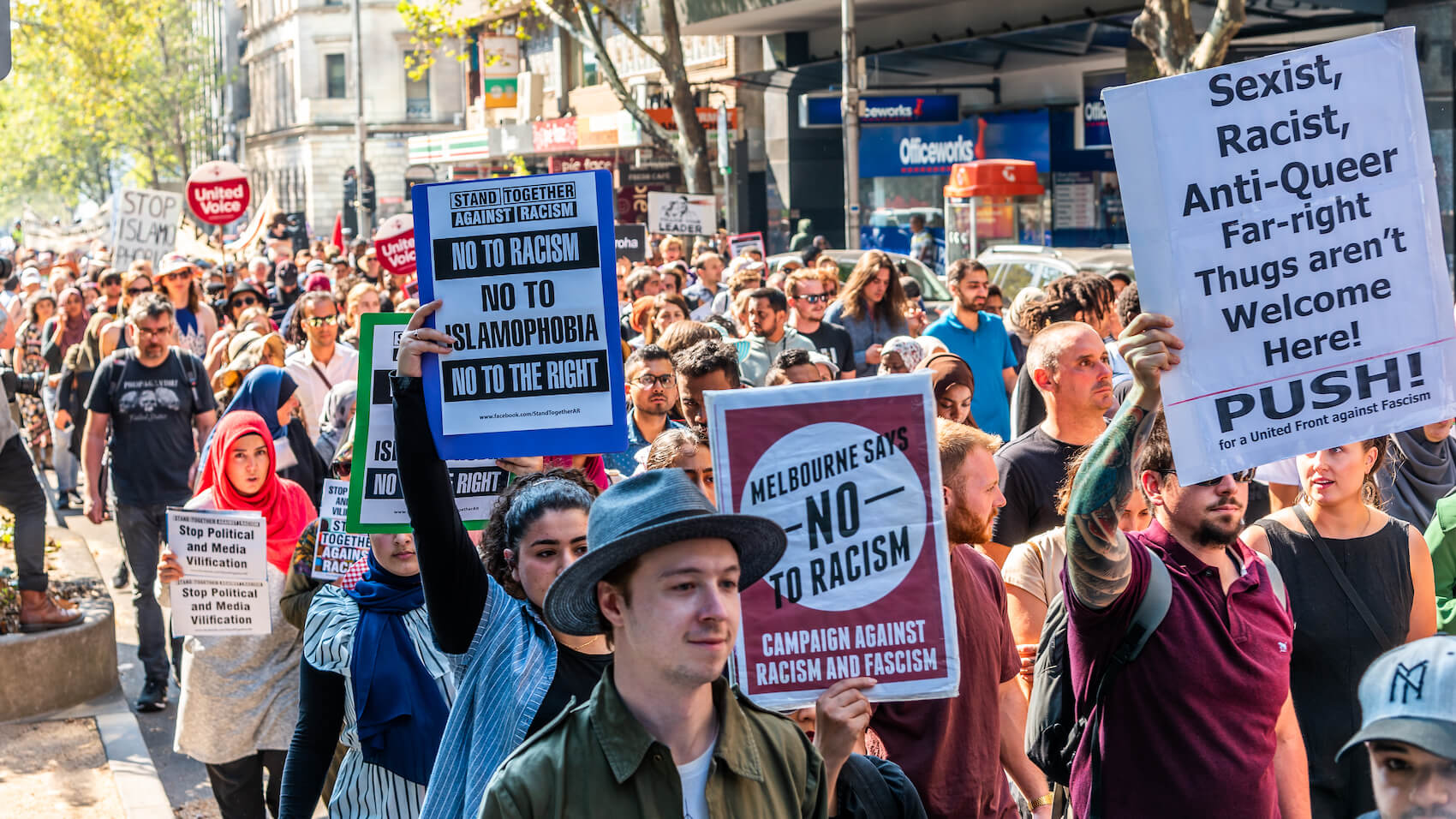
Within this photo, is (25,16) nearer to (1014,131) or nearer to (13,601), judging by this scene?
(1014,131)

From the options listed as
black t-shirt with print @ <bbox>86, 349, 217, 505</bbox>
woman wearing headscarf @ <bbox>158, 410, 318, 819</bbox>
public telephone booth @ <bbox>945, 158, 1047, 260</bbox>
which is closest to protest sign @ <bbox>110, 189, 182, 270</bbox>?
black t-shirt with print @ <bbox>86, 349, 217, 505</bbox>

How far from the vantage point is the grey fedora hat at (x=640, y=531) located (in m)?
2.75

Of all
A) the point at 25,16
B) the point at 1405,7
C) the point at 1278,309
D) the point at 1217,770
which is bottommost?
the point at 1217,770

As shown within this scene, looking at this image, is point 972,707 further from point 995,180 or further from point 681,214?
point 995,180

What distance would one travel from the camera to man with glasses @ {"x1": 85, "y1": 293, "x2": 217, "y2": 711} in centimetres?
942

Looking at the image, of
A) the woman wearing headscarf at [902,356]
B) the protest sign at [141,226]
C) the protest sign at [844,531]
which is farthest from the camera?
the protest sign at [141,226]

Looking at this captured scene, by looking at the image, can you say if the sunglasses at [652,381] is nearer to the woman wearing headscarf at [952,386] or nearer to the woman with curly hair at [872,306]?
the woman wearing headscarf at [952,386]

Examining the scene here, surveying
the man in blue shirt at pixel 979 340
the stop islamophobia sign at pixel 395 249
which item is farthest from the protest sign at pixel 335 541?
the stop islamophobia sign at pixel 395 249

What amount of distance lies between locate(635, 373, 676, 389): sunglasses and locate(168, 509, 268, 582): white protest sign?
1709 millimetres

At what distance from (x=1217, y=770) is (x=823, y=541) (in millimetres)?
1094

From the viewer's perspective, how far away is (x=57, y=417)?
1237 cm

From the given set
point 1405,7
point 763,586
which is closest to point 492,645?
point 763,586

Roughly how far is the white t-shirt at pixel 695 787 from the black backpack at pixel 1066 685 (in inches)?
53.2

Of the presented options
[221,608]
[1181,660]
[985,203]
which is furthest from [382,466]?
[985,203]
